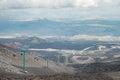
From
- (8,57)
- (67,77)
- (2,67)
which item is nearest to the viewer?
(67,77)

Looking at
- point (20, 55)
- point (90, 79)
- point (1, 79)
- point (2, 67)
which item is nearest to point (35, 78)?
point (1, 79)

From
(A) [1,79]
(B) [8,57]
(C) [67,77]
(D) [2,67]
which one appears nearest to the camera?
(A) [1,79]

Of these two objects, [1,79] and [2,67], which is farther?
[2,67]

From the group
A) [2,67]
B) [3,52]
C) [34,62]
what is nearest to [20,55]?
[34,62]

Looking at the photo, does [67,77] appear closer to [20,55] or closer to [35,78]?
[35,78]

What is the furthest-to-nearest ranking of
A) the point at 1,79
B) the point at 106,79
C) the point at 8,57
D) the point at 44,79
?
the point at 8,57
the point at 106,79
the point at 44,79
the point at 1,79

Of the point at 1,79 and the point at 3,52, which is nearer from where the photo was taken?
the point at 1,79

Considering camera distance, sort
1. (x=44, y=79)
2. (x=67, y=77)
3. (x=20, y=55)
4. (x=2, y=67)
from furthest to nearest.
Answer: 1. (x=20, y=55)
2. (x=2, y=67)
3. (x=67, y=77)
4. (x=44, y=79)

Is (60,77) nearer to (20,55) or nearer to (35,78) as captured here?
(35,78)
